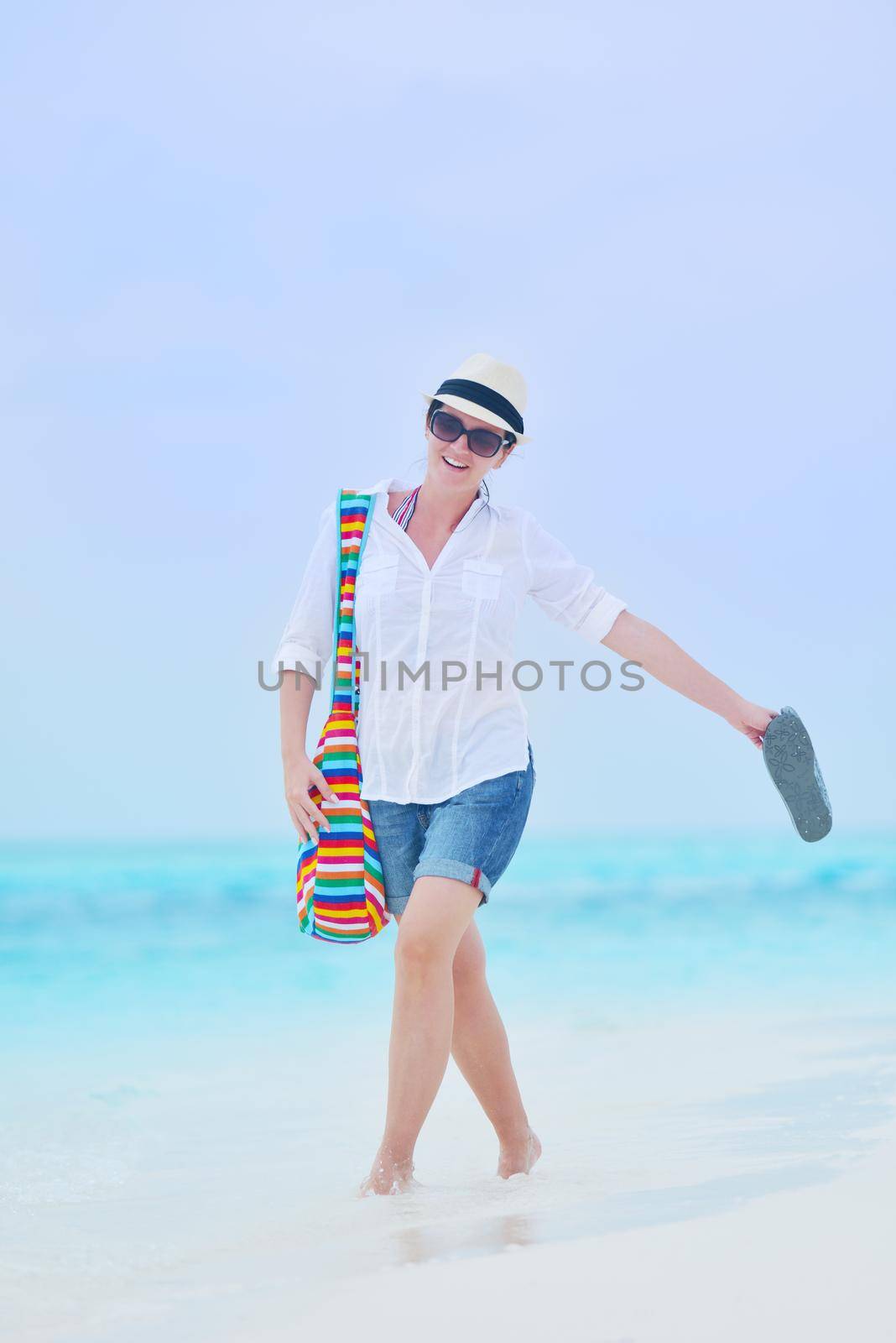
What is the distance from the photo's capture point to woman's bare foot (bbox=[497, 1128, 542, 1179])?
9.52 ft

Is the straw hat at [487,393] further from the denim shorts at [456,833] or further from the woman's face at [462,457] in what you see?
the denim shorts at [456,833]

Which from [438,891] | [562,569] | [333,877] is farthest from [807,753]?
[333,877]

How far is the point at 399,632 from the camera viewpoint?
9.11ft

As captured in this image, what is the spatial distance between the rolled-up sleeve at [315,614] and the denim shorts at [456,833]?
37cm

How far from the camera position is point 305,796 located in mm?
2789

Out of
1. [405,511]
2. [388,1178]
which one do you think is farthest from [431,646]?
[388,1178]

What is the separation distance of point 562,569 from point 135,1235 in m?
1.70

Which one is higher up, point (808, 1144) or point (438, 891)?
point (438, 891)

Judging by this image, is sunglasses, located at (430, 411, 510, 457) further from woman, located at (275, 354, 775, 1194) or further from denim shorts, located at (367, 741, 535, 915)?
A: denim shorts, located at (367, 741, 535, 915)

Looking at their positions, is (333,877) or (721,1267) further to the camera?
(333,877)

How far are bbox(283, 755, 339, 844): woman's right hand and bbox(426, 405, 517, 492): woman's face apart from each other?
2.37 ft

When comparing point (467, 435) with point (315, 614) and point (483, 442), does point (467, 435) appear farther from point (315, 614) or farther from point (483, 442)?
point (315, 614)

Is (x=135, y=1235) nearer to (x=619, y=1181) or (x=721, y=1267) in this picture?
(x=619, y=1181)

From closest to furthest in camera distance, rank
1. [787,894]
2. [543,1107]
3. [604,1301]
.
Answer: [604,1301] → [543,1107] → [787,894]
